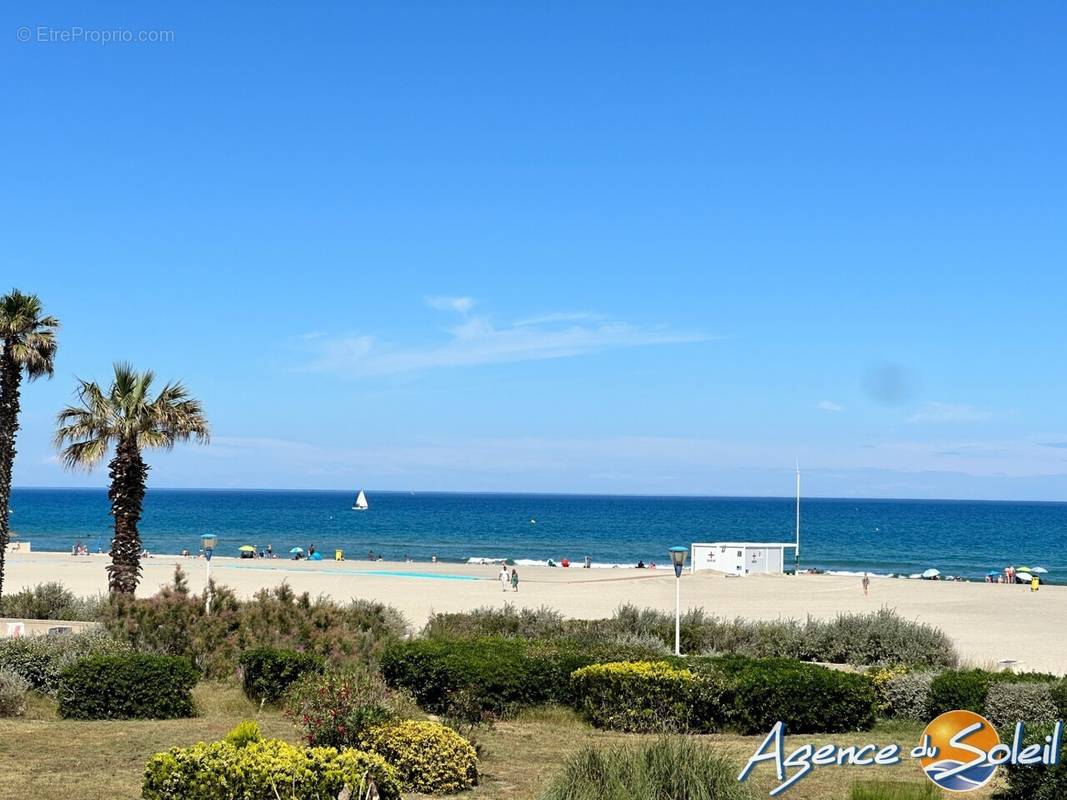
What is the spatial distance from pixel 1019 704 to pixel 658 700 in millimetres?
4349

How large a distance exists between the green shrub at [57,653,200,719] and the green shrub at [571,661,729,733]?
562 centimetres

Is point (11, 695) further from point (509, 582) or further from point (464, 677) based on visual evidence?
point (509, 582)

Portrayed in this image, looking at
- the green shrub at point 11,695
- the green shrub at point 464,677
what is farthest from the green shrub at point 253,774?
the green shrub at point 11,695

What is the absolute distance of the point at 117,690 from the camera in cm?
1438

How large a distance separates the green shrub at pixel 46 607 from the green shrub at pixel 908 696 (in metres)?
17.5

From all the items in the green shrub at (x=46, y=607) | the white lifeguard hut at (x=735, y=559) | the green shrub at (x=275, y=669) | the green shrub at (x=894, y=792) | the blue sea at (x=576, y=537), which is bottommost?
the blue sea at (x=576, y=537)

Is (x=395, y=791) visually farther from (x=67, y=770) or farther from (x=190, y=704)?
(x=190, y=704)

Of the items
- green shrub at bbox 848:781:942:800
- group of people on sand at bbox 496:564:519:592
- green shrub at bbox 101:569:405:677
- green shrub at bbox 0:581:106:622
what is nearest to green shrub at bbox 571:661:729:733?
green shrub at bbox 101:569:405:677

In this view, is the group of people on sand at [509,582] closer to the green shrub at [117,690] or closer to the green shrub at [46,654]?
the green shrub at [46,654]

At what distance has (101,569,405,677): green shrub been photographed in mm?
17500

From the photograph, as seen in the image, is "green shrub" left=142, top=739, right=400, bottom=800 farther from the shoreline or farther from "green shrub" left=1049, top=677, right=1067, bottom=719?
the shoreline

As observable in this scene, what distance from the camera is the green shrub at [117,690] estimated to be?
14.4m

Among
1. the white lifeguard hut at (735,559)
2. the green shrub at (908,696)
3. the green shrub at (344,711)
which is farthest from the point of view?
the white lifeguard hut at (735,559)

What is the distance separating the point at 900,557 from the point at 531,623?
76314mm
